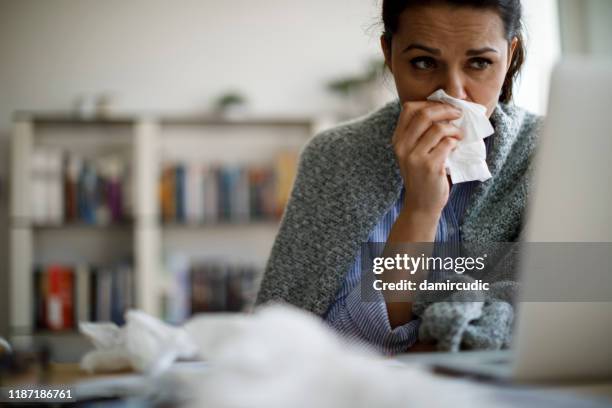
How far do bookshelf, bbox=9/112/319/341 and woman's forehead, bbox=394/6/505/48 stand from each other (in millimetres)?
2041

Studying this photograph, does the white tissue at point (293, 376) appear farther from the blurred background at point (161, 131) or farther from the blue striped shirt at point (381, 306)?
the blurred background at point (161, 131)

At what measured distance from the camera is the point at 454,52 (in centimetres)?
99

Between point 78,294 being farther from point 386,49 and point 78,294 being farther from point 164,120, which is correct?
point 386,49

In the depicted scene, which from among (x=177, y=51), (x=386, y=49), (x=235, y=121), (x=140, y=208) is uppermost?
(x=177, y=51)

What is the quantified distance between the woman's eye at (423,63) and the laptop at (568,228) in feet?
1.92

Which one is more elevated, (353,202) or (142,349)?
(353,202)

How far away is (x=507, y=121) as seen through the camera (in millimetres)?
1088

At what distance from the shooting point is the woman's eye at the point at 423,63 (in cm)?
103

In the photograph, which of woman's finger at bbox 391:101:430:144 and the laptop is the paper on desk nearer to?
the laptop

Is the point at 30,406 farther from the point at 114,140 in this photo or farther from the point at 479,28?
the point at 114,140

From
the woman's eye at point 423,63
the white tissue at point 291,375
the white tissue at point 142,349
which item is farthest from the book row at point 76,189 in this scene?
the white tissue at point 291,375

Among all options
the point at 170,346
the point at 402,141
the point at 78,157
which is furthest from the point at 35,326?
the point at 170,346

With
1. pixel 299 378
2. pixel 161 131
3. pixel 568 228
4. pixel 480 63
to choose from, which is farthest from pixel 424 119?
pixel 161 131

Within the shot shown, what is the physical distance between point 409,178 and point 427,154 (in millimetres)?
49
